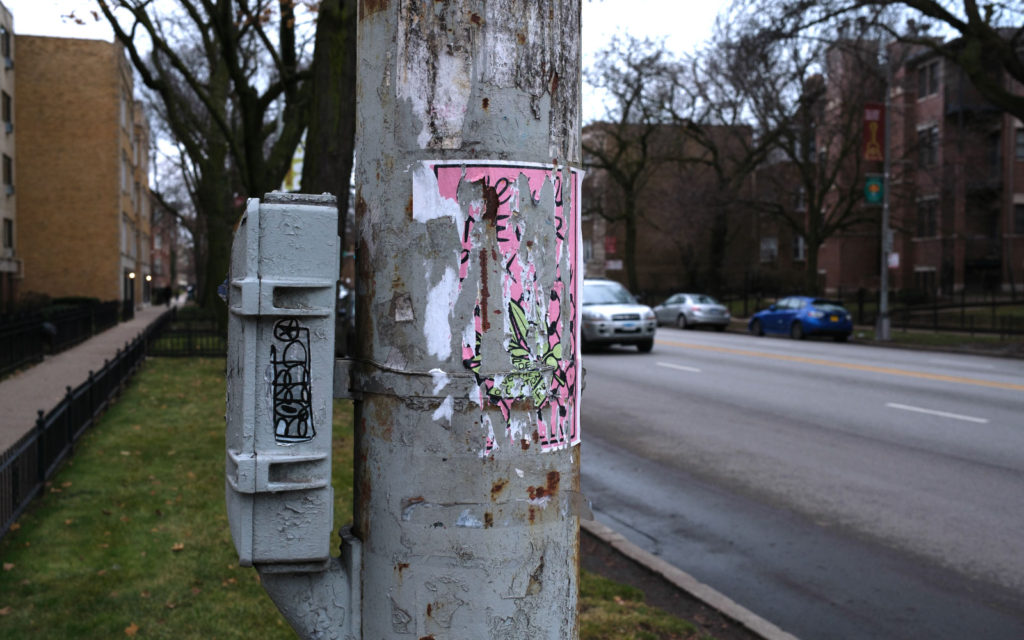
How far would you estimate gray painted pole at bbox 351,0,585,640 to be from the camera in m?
1.81

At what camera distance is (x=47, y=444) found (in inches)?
307

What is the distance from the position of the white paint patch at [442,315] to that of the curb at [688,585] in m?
3.70

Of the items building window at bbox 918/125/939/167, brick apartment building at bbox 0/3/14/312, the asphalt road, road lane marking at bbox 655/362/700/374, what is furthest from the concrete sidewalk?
building window at bbox 918/125/939/167

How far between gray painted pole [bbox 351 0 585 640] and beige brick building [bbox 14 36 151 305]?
146ft

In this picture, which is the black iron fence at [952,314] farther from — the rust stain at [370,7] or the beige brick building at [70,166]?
the beige brick building at [70,166]

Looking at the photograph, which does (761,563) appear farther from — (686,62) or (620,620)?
(686,62)

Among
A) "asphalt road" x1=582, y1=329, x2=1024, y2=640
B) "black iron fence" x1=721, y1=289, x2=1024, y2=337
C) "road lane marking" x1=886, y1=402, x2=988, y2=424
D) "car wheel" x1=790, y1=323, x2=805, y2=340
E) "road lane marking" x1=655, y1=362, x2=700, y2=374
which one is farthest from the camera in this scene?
"car wheel" x1=790, y1=323, x2=805, y2=340

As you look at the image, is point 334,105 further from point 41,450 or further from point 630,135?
point 630,135

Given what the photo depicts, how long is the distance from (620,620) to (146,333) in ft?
58.1

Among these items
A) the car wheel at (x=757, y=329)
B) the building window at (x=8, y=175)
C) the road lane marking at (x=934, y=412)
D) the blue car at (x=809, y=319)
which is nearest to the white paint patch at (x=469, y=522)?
the road lane marking at (x=934, y=412)

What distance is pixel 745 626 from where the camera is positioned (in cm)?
498

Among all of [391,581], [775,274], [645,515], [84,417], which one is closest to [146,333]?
[84,417]

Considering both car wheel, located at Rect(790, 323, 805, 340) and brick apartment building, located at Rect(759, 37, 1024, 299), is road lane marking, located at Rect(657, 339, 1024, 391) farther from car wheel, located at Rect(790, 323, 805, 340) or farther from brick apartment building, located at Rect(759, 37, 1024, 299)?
brick apartment building, located at Rect(759, 37, 1024, 299)

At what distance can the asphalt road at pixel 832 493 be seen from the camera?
18.2 feet
